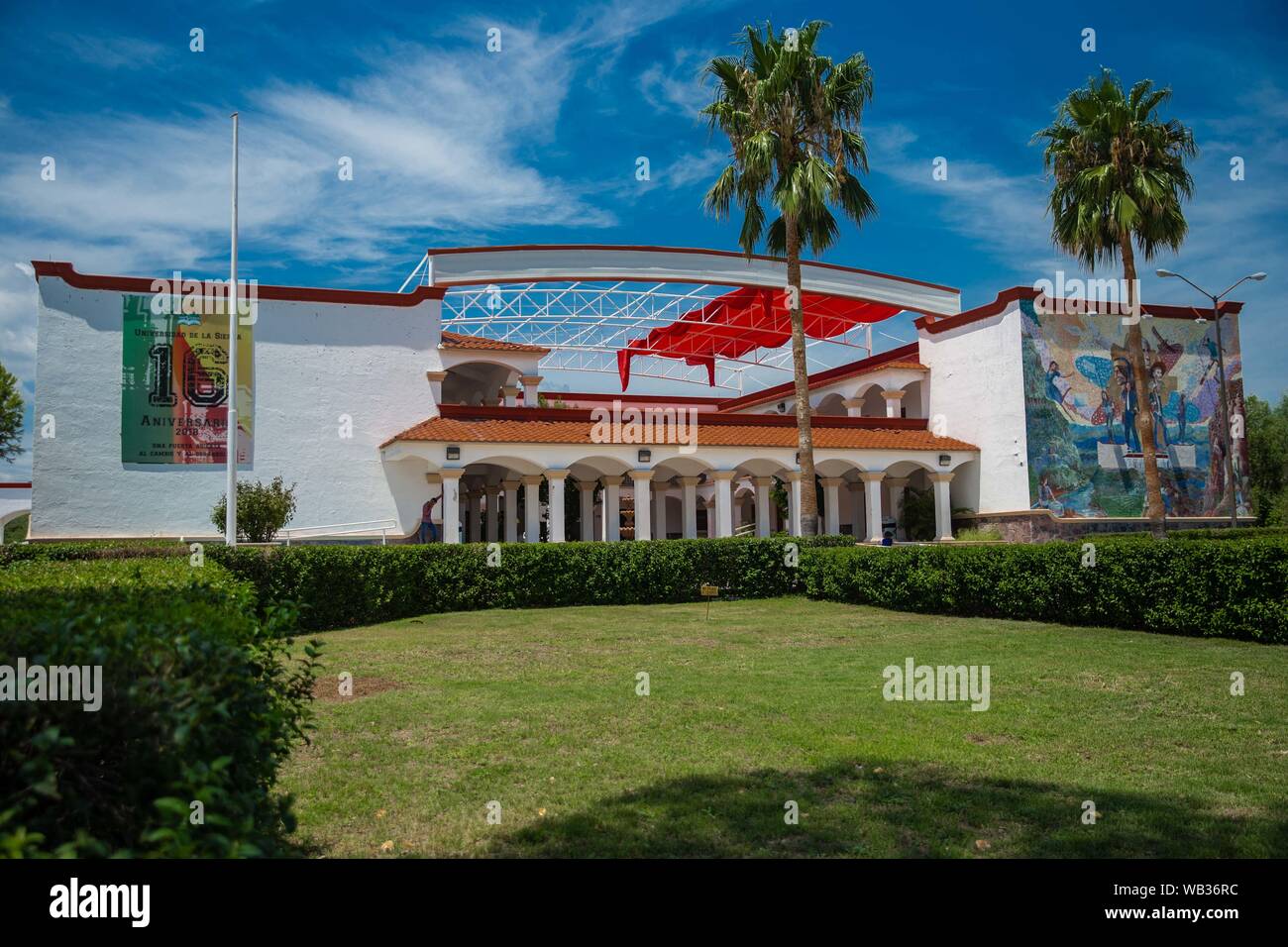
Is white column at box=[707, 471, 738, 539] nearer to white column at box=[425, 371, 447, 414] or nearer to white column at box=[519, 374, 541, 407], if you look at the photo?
white column at box=[519, 374, 541, 407]

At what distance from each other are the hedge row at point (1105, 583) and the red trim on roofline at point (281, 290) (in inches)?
644

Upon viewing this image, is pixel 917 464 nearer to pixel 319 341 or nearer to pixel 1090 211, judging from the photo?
pixel 1090 211

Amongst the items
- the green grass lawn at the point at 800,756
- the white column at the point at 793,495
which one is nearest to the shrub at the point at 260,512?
the green grass lawn at the point at 800,756

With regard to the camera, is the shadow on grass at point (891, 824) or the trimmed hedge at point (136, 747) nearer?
the trimmed hedge at point (136, 747)

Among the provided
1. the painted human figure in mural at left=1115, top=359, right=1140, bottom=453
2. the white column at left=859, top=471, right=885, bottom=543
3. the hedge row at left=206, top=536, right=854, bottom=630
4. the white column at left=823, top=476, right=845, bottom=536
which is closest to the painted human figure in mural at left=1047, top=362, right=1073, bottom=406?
the painted human figure in mural at left=1115, top=359, right=1140, bottom=453

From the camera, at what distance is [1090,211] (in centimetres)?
2277

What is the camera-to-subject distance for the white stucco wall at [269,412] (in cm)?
2398

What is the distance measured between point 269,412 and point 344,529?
4.09m

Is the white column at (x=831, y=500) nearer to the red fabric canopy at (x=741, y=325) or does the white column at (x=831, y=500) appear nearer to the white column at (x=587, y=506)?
the red fabric canopy at (x=741, y=325)

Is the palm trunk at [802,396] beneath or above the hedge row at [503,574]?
above

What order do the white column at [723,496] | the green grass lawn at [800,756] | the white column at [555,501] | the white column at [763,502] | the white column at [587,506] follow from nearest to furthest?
the green grass lawn at [800,756] → the white column at [555,501] → the white column at [723,496] → the white column at [763,502] → the white column at [587,506]

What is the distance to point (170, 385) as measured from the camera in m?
24.5

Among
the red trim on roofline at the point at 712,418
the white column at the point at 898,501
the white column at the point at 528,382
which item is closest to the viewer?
the red trim on roofline at the point at 712,418

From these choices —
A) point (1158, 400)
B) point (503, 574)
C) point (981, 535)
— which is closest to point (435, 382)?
point (503, 574)
